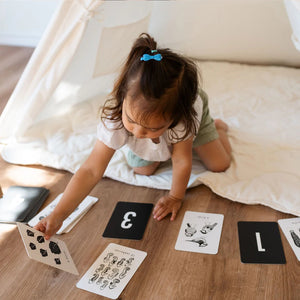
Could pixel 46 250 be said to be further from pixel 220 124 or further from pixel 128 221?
pixel 220 124

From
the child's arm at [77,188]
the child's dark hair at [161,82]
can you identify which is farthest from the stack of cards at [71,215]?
the child's dark hair at [161,82]

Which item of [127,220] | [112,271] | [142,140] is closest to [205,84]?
[142,140]

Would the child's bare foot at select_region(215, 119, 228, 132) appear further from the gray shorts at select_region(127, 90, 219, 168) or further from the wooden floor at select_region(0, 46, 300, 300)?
the wooden floor at select_region(0, 46, 300, 300)

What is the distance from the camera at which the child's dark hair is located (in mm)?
1062

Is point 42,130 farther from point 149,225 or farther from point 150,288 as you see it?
point 150,288

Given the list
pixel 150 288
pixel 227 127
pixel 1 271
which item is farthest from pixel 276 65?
pixel 1 271

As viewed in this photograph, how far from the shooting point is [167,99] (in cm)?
108

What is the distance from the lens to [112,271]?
1214 mm

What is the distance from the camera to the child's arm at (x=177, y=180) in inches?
54.0

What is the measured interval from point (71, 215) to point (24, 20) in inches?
86.4

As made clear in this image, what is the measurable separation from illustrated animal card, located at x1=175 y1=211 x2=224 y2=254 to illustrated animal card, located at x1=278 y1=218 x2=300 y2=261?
206mm

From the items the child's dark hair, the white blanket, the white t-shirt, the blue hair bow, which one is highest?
the blue hair bow

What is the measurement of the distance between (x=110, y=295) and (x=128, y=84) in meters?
0.60

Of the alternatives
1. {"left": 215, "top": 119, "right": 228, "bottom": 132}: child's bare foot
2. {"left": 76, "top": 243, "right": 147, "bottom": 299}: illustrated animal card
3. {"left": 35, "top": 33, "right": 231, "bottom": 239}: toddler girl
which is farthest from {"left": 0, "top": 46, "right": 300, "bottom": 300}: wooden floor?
{"left": 215, "top": 119, "right": 228, "bottom": 132}: child's bare foot
